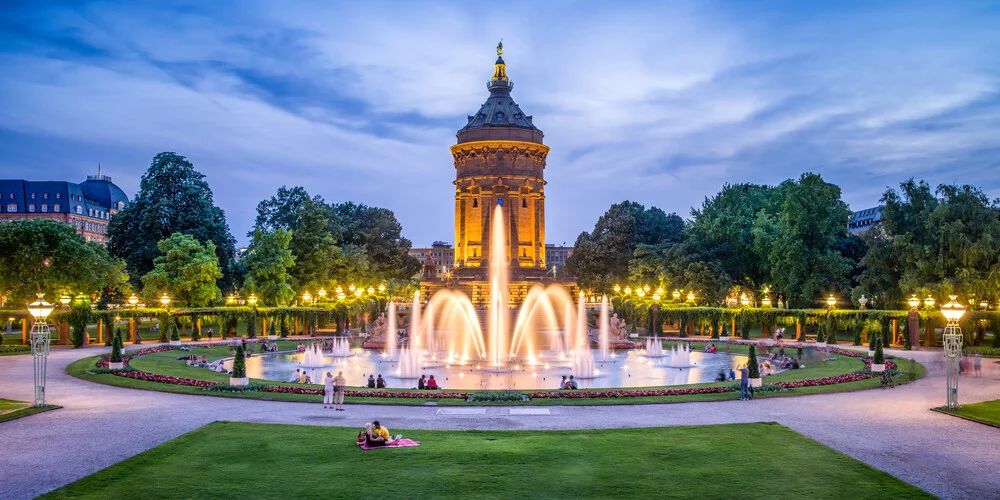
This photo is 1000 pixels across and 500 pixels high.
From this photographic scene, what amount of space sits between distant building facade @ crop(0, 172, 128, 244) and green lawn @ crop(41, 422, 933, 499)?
345 feet

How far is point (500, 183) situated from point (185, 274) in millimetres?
36926

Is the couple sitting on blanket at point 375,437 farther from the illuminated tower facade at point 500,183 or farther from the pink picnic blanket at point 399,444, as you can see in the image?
the illuminated tower facade at point 500,183

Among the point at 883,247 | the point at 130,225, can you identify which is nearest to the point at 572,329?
the point at 883,247

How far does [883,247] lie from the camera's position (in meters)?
60.6

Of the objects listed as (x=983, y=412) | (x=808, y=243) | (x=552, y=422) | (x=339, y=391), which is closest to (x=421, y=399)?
(x=339, y=391)

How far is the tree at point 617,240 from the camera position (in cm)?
10269

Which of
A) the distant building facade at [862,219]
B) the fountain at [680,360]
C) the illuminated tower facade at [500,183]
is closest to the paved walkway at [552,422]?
the fountain at [680,360]

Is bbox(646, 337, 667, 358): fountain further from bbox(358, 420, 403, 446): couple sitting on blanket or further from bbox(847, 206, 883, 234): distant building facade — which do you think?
bbox(847, 206, 883, 234): distant building facade

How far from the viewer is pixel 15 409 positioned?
87.8 ft

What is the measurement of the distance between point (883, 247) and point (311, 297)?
5364cm

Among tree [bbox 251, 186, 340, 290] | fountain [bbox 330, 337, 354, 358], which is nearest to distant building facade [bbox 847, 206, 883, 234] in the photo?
tree [bbox 251, 186, 340, 290]

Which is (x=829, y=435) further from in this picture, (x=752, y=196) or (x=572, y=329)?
(x=752, y=196)

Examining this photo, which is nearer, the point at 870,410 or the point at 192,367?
the point at 870,410

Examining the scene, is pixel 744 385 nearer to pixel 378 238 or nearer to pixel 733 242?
pixel 733 242
